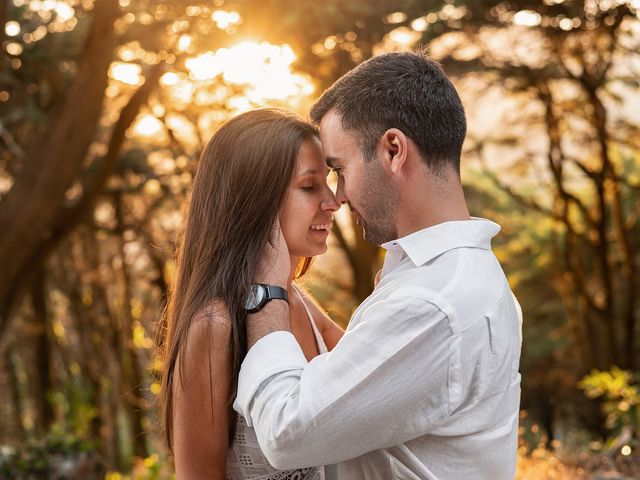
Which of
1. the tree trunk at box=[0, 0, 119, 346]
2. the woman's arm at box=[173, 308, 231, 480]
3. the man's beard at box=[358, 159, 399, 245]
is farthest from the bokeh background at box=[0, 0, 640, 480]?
the man's beard at box=[358, 159, 399, 245]

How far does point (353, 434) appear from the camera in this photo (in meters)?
1.92

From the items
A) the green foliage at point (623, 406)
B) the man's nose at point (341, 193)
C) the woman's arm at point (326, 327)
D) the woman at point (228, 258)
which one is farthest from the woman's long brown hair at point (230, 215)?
the green foliage at point (623, 406)

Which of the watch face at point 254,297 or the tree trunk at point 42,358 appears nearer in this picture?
the watch face at point 254,297

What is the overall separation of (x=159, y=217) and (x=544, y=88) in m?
7.46

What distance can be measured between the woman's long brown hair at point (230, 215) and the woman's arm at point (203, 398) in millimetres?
38

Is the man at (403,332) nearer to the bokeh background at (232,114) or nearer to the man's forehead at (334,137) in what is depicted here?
the man's forehead at (334,137)

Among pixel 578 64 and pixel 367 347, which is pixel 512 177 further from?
pixel 367 347

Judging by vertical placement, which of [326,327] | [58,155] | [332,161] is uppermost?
[332,161]

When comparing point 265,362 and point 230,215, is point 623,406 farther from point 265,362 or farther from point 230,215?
point 265,362

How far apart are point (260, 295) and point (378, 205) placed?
1.28 feet

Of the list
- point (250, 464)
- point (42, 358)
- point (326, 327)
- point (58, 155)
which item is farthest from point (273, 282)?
point (42, 358)

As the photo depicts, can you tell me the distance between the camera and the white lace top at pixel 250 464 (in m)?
2.47

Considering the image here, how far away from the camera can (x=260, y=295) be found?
229 cm

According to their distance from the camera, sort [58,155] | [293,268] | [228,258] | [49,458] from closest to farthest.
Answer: [228,258]
[293,268]
[58,155]
[49,458]
